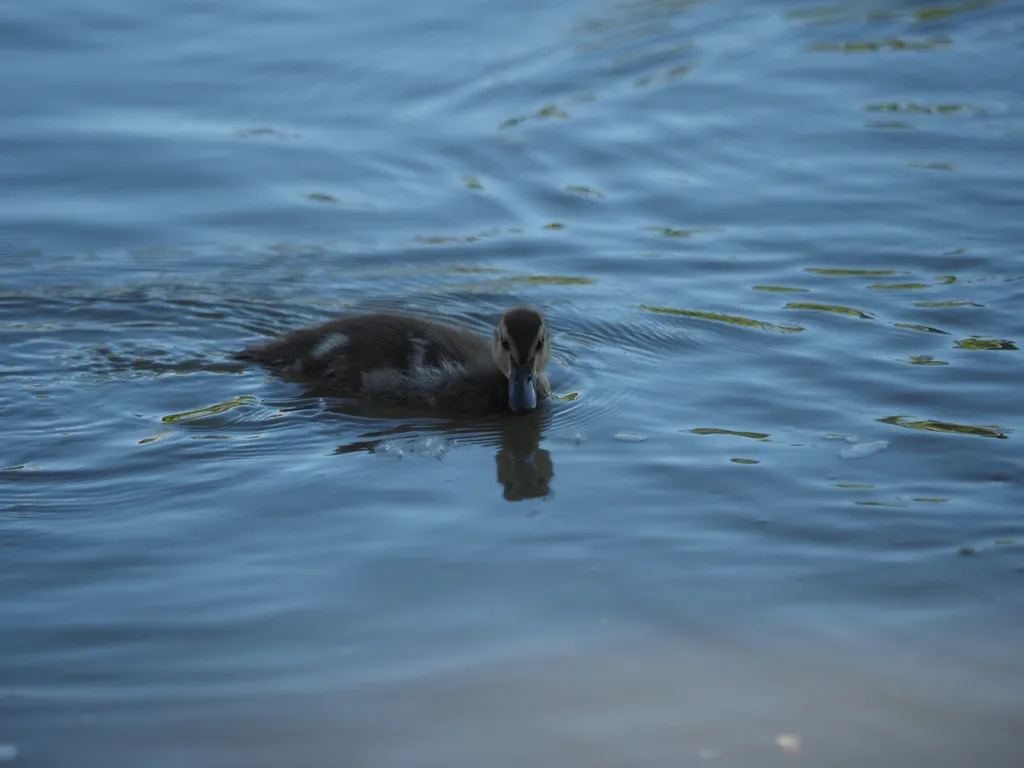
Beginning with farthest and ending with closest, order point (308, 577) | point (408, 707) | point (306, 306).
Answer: point (306, 306), point (308, 577), point (408, 707)

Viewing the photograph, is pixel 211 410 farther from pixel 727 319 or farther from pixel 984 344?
pixel 984 344

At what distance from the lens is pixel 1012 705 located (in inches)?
150

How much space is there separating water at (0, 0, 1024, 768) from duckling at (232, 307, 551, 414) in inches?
5.9

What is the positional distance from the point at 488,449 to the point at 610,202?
3.46 m

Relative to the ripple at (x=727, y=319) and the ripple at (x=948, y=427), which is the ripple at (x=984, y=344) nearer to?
the ripple at (x=727, y=319)

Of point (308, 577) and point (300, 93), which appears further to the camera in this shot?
point (300, 93)

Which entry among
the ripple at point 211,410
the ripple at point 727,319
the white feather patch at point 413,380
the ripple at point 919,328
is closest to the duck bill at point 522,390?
the white feather patch at point 413,380

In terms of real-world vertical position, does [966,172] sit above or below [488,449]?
above

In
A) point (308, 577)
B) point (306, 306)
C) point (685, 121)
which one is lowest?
point (308, 577)

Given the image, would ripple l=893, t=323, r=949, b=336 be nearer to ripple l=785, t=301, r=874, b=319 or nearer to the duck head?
ripple l=785, t=301, r=874, b=319

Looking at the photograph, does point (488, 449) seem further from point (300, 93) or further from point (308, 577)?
point (300, 93)

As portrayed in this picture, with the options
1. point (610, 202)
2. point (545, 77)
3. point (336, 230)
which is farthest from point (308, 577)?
point (545, 77)

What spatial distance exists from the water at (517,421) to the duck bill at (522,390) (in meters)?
0.10

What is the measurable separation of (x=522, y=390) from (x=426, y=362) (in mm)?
506
